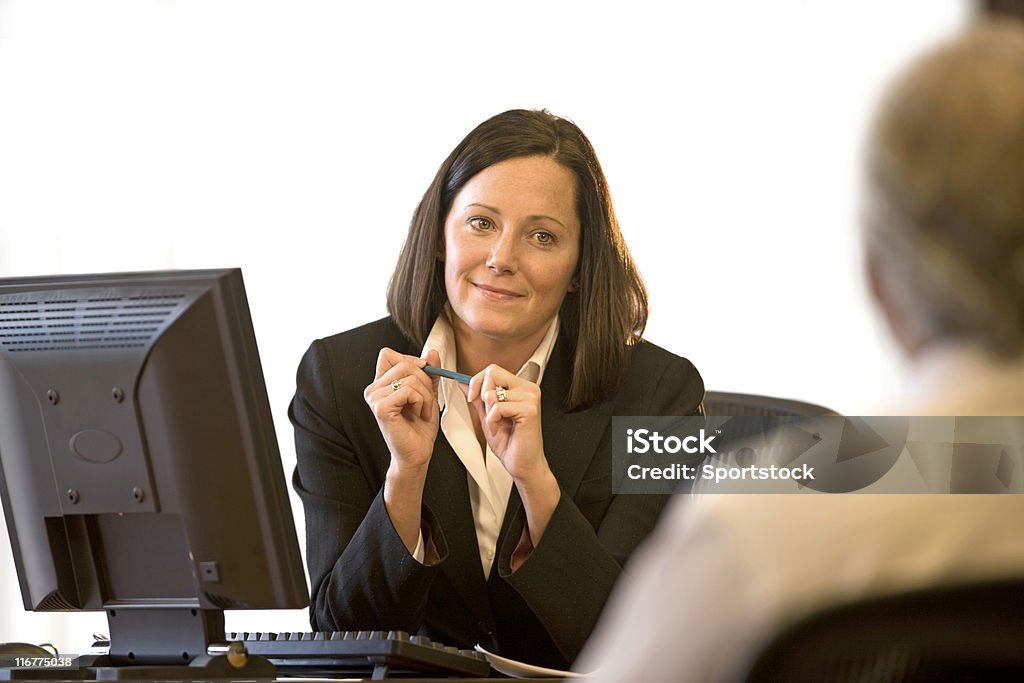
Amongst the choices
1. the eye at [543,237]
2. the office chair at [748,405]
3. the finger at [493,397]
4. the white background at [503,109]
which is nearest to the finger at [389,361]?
the finger at [493,397]

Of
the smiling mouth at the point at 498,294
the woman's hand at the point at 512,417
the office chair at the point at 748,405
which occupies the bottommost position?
the office chair at the point at 748,405

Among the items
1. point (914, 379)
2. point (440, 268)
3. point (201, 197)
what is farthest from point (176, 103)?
point (914, 379)

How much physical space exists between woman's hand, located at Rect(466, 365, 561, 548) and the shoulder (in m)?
0.29

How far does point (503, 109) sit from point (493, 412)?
5.54 ft

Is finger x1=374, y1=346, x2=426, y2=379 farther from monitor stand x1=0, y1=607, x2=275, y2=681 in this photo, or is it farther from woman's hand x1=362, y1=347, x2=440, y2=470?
monitor stand x1=0, y1=607, x2=275, y2=681

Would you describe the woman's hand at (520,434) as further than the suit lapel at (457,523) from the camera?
No

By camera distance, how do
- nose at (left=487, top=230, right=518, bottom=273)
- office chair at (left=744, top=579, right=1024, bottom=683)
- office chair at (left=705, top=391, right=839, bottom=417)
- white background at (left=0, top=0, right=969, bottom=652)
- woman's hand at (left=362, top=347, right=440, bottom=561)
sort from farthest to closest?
white background at (left=0, top=0, right=969, bottom=652) → office chair at (left=705, top=391, right=839, bottom=417) → nose at (left=487, top=230, right=518, bottom=273) → woman's hand at (left=362, top=347, right=440, bottom=561) → office chair at (left=744, top=579, right=1024, bottom=683)

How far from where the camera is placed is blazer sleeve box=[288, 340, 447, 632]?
1.47 metres

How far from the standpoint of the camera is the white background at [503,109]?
304 cm

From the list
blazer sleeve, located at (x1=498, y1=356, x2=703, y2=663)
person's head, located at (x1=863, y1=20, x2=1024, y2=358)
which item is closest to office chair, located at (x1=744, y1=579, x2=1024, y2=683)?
person's head, located at (x1=863, y1=20, x2=1024, y2=358)

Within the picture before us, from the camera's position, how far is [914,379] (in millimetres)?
596

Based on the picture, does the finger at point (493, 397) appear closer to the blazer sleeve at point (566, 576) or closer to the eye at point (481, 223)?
the blazer sleeve at point (566, 576)

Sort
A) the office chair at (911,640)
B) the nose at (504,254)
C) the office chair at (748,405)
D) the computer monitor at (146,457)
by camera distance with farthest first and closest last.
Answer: the office chair at (748,405), the nose at (504,254), the computer monitor at (146,457), the office chair at (911,640)

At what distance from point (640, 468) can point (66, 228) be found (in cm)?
180
